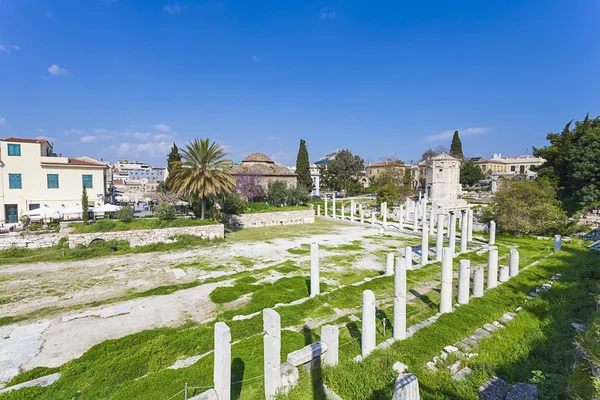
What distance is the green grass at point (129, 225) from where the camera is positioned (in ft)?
64.2

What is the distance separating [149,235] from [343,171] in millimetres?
46169

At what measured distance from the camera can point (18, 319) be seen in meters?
9.62

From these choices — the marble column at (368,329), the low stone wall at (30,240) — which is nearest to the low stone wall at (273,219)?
the low stone wall at (30,240)

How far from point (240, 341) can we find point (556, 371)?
6.62 m

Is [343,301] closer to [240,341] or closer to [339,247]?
[240,341]

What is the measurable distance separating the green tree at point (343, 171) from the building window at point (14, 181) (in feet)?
156

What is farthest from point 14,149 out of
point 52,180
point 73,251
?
point 73,251

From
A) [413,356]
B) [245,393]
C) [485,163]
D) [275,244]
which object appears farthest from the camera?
[485,163]

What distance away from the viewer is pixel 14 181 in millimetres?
26328

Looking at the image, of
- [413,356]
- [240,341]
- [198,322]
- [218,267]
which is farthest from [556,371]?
[218,267]

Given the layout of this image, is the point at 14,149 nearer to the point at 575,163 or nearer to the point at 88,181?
the point at 88,181

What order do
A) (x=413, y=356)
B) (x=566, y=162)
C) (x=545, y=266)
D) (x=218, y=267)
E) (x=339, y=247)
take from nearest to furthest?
1. (x=413, y=356)
2. (x=545, y=266)
3. (x=218, y=267)
4. (x=339, y=247)
5. (x=566, y=162)

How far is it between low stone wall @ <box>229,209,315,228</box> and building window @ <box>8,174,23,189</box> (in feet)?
59.8

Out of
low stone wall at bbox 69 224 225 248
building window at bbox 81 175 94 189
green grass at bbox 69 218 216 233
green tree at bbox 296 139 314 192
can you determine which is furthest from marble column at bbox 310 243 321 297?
green tree at bbox 296 139 314 192
